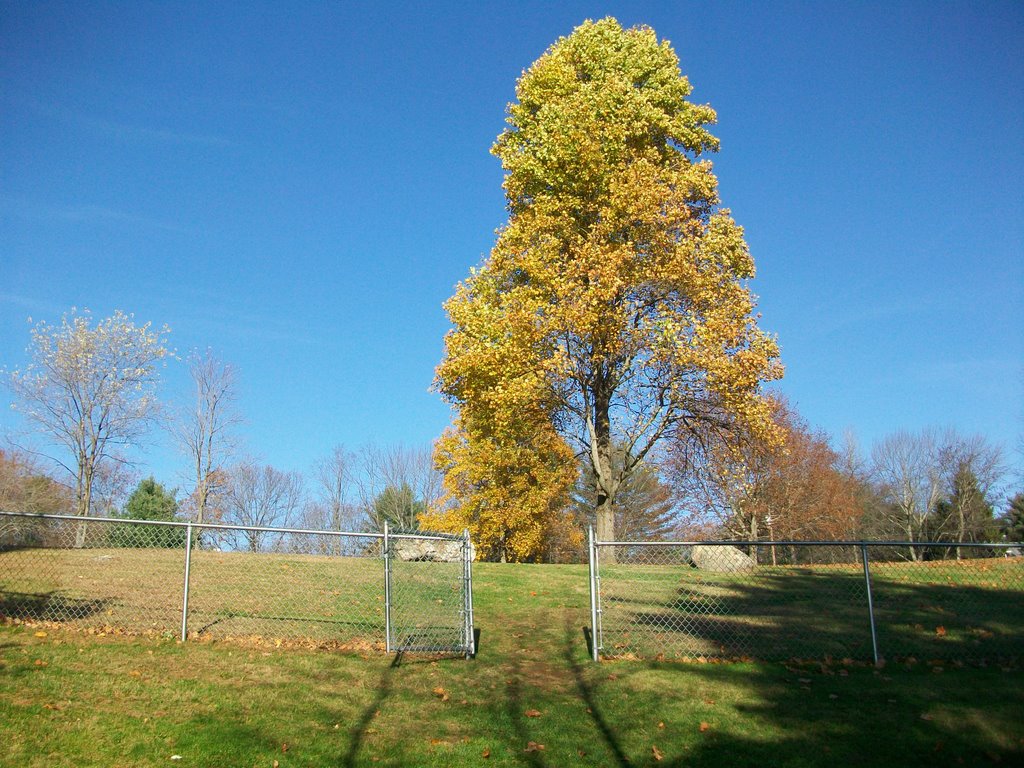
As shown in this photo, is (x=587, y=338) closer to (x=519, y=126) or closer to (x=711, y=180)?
(x=711, y=180)

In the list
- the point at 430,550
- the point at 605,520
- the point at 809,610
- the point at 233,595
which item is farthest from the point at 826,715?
the point at 605,520

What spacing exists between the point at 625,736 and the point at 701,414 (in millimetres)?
12773

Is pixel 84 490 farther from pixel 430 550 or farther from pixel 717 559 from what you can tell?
pixel 717 559

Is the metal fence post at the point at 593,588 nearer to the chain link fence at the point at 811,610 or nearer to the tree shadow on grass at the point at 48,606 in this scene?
the chain link fence at the point at 811,610

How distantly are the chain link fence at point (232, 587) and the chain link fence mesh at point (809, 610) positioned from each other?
265 centimetres

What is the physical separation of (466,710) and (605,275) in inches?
476

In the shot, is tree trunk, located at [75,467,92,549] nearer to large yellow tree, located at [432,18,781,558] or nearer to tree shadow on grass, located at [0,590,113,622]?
large yellow tree, located at [432,18,781,558]

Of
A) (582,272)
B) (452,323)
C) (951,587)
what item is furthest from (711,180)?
(951,587)

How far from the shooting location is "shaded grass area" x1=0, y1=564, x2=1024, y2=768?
636cm

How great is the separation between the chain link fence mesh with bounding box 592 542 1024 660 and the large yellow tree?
203 inches

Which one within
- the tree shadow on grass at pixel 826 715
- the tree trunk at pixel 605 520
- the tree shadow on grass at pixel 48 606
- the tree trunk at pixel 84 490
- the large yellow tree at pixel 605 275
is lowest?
the tree shadow on grass at pixel 826 715

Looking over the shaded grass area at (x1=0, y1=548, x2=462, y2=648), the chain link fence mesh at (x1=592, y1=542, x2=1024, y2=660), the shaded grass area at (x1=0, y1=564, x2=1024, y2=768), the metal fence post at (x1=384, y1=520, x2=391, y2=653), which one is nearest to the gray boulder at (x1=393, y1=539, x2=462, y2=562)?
the shaded grass area at (x1=0, y1=548, x2=462, y2=648)

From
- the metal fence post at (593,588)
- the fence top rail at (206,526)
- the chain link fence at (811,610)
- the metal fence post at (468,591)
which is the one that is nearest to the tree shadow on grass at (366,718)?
the metal fence post at (468,591)

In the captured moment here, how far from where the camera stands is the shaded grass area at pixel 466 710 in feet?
20.9
